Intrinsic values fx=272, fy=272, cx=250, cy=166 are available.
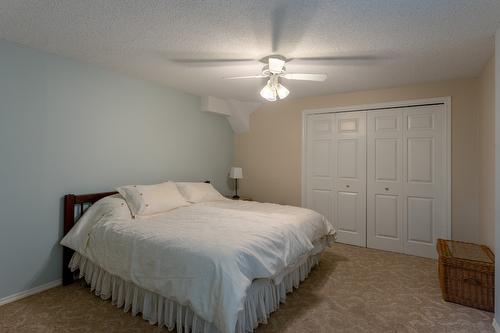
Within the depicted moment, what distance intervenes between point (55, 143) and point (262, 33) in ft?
7.36

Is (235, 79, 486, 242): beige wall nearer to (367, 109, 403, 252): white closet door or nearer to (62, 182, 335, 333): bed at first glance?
(367, 109, 403, 252): white closet door

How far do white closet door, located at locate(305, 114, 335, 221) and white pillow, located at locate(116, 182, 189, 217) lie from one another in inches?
83.4

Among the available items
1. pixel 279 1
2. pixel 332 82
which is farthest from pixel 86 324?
pixel 332 82

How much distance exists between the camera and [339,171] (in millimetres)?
4152

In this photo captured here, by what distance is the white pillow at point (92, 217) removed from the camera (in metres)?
2.57

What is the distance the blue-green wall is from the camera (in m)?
2.40

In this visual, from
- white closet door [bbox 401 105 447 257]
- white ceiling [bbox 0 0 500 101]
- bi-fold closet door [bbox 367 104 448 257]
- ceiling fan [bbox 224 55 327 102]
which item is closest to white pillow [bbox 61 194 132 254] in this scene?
white ceiling [bbox 0 0 500 101]

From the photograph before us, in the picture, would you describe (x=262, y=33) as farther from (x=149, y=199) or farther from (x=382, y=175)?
(x=382, y=175)

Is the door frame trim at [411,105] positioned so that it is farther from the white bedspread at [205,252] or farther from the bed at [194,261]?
the white bedspread at [205,252]

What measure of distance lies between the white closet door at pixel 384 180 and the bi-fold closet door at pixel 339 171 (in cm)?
9

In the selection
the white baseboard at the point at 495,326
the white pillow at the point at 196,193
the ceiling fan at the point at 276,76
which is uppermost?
the ceiling fan at the point at 276,76

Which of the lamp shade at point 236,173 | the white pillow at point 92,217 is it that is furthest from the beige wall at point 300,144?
the white pillow at point 92,217

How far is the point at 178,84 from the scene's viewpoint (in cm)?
368

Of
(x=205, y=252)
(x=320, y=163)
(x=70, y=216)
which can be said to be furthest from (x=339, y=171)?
(x=70, y=216)
